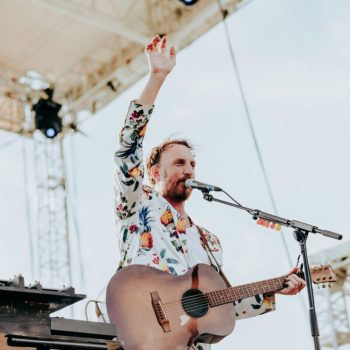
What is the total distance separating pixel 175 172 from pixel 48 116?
727 cm

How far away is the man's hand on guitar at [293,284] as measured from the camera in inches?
157

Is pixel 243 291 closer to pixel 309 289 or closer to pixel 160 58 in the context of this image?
pixel 309 289

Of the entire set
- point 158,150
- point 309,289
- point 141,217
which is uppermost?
point 158,150

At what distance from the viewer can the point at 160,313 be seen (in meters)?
3.70

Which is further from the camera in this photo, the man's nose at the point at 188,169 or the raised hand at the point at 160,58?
the man's nose at the point at 188,169

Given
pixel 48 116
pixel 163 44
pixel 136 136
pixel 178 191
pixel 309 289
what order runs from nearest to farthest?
pixel 309 289 → pixel 136 136 → pixel 163 44 → pixel 178 191 → pixel 48 116

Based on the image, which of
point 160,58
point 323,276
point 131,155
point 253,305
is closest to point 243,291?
point 253,305

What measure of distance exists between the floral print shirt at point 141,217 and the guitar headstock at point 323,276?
0.64 metres

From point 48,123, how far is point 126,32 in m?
1.80

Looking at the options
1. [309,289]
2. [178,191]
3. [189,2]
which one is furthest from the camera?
[189,2]

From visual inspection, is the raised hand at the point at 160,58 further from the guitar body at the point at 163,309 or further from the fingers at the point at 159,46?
the guitar body at the point at 163,309

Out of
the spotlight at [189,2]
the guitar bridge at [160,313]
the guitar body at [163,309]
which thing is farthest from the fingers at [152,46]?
the spotlight at [189,2]

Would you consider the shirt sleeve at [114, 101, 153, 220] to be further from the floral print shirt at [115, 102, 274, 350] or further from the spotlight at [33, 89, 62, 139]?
the spotlight at [33, 89, 62, 139]

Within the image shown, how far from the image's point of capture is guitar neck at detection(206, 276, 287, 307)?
12.6 ft
